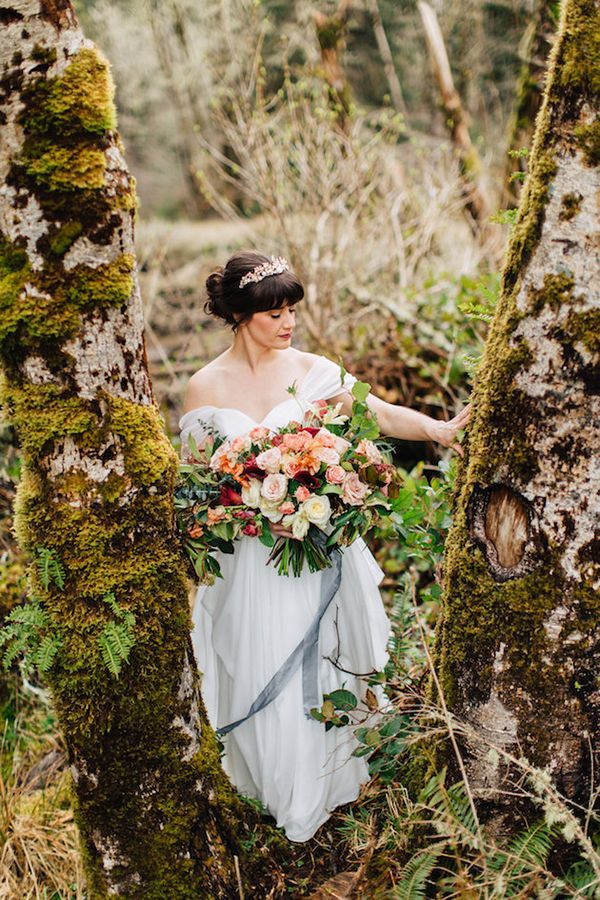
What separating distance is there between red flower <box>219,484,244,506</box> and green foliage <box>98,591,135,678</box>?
2.19 ft

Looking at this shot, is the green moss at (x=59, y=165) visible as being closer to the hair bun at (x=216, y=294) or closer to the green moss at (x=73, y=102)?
the green moss at (x=73, y=102)

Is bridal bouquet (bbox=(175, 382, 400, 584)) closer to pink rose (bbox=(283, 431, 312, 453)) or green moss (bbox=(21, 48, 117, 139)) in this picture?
pink rose (bbox=(283, 431, 312, 453))

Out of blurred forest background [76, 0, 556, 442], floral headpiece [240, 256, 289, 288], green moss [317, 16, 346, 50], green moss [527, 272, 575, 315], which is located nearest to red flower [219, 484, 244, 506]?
floral headpiece [240, 256, 289, 288]

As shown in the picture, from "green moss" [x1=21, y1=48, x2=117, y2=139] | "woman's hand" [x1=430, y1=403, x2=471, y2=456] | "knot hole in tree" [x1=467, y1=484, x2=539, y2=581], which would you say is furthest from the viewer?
"woman's hand" [x1=430, y1=403, x2=471, y2=456]

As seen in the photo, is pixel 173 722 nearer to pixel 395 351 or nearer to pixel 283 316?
pixel 283 316

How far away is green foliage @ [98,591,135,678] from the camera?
2.40 meters

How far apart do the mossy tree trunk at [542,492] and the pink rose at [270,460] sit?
2.53ft

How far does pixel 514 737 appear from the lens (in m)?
2.41

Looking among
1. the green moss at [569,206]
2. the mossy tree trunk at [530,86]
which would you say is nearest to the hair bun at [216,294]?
the green moss at [569,206]

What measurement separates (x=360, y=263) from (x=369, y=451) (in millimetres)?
5496

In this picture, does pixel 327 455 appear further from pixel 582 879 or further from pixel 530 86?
pixel 530 86

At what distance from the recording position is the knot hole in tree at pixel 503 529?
2.30 m

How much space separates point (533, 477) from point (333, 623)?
1.52 metres

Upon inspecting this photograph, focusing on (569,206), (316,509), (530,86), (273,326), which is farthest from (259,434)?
(530,86)
